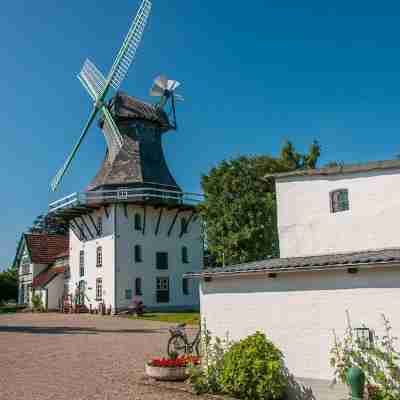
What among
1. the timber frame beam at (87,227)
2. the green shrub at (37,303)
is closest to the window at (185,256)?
the timber frame beam at (87,227)

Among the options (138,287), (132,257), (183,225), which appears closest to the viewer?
(132,257)

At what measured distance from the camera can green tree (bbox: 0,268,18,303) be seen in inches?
2237

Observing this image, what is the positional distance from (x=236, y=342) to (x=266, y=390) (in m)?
1.31

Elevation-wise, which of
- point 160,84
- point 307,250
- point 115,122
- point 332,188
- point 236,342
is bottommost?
point 236,342

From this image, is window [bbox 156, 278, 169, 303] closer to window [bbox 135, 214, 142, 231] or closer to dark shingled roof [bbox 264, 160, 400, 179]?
window [bbox 135, 214, 142, 231]

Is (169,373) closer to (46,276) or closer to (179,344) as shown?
(179,344)

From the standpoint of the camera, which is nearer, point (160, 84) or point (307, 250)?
point (307, 250)

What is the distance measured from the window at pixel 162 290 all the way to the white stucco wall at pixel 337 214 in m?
24.7

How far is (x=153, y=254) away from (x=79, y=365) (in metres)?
25.6

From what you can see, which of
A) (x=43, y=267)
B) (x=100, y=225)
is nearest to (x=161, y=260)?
(x=100, y=225)

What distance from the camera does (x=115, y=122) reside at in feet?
135

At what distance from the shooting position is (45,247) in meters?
51.5

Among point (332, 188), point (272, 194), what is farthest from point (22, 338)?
point (272, 194)

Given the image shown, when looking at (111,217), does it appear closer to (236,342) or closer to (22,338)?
(22,338)
